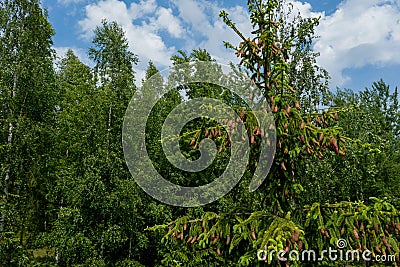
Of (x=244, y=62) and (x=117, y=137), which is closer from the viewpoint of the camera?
(x=244, y=62)

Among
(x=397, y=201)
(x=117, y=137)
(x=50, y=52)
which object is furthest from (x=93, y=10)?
(x=397, y=201)

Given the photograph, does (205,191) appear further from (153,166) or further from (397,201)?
(397,201)

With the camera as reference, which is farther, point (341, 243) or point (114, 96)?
point (114, 96)

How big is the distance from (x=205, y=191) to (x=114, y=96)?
5131mm

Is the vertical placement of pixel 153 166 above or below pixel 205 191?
above

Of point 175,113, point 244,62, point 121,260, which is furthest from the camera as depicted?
point 175,113

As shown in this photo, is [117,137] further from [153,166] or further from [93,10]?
[93,10]

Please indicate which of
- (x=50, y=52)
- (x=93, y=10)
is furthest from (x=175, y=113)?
(x=93, y=10)

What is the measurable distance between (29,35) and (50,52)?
4.34 ft

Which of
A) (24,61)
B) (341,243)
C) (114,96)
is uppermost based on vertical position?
(24,61)

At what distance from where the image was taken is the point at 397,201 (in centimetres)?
1324

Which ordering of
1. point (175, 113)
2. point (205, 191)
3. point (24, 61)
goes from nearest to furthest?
point (24, 61) → point (205, 191) → point (175, 113)

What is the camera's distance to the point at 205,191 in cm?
1360

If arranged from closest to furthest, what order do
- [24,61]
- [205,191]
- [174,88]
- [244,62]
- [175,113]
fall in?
[244,62]
[24,61]
[205,191]
[175,113]
[174,88]
